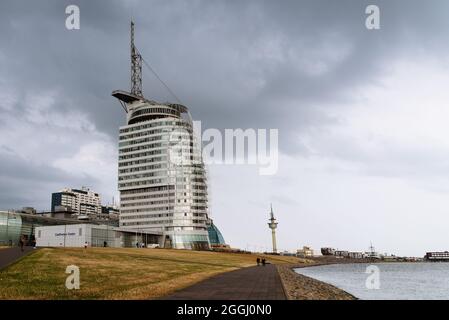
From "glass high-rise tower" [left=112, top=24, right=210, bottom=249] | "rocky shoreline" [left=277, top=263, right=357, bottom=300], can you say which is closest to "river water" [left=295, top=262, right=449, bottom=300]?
"rocky shoreline" [left=277, top=263, right=357, bottom=300]

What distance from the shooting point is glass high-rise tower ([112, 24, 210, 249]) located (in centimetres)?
18425

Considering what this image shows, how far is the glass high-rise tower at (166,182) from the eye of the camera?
604 ft

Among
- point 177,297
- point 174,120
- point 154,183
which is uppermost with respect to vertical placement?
point 174,120

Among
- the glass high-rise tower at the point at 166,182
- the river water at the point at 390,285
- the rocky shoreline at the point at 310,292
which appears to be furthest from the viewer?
the glass high-rise tower at the point at 166,182

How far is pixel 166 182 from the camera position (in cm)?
18638

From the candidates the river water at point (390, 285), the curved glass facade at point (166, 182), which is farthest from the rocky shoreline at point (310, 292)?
the curved glass facade at point (166, 182)

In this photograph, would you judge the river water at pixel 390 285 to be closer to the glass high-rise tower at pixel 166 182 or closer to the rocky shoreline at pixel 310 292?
the rocky shoreline at pixel 310 292

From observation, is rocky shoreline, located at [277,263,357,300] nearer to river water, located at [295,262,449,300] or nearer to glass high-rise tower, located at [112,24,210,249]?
river water, located at [295,262,449,300]

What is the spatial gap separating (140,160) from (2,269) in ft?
529

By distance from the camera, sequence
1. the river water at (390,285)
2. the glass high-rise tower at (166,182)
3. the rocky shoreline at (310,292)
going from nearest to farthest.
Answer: the rocky shoreline at (310,292)
the river water at (390,285)
the glass high-rise tower at (166,182)
